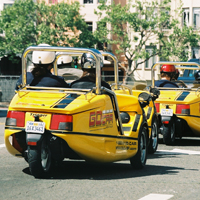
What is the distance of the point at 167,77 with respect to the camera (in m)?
13.8

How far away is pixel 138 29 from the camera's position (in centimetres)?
4972

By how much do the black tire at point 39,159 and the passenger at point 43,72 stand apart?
3.54 ft

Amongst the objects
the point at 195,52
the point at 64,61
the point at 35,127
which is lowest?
the point at 35,127

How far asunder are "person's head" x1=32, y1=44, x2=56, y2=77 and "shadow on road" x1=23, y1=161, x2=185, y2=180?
1.34 metres

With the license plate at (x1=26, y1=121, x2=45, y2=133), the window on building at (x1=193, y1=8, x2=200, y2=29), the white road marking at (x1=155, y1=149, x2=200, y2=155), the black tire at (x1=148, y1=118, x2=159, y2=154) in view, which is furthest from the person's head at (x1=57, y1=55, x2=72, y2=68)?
the window on building at (x1=193, y1=8, x2=200, y2=29)

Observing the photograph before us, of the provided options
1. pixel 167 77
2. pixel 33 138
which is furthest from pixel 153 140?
pixel 33 138

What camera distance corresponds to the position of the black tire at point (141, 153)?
896 centimetres

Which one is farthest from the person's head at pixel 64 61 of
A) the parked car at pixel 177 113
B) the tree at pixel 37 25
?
the tree at pixel 37 25

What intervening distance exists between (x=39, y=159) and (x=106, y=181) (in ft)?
2.87

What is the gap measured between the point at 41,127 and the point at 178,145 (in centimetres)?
622

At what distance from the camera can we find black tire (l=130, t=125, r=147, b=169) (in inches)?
353

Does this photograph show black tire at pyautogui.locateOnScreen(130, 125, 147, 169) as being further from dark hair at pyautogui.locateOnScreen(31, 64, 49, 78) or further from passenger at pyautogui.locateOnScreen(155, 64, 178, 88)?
passenger at pyautogui.locateOnScreen(155, 64, 178, 88)

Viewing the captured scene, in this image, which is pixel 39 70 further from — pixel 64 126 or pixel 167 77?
pixel 167 77

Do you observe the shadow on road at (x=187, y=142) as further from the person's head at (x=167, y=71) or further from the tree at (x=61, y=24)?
the tree at (x=61, y=24)
